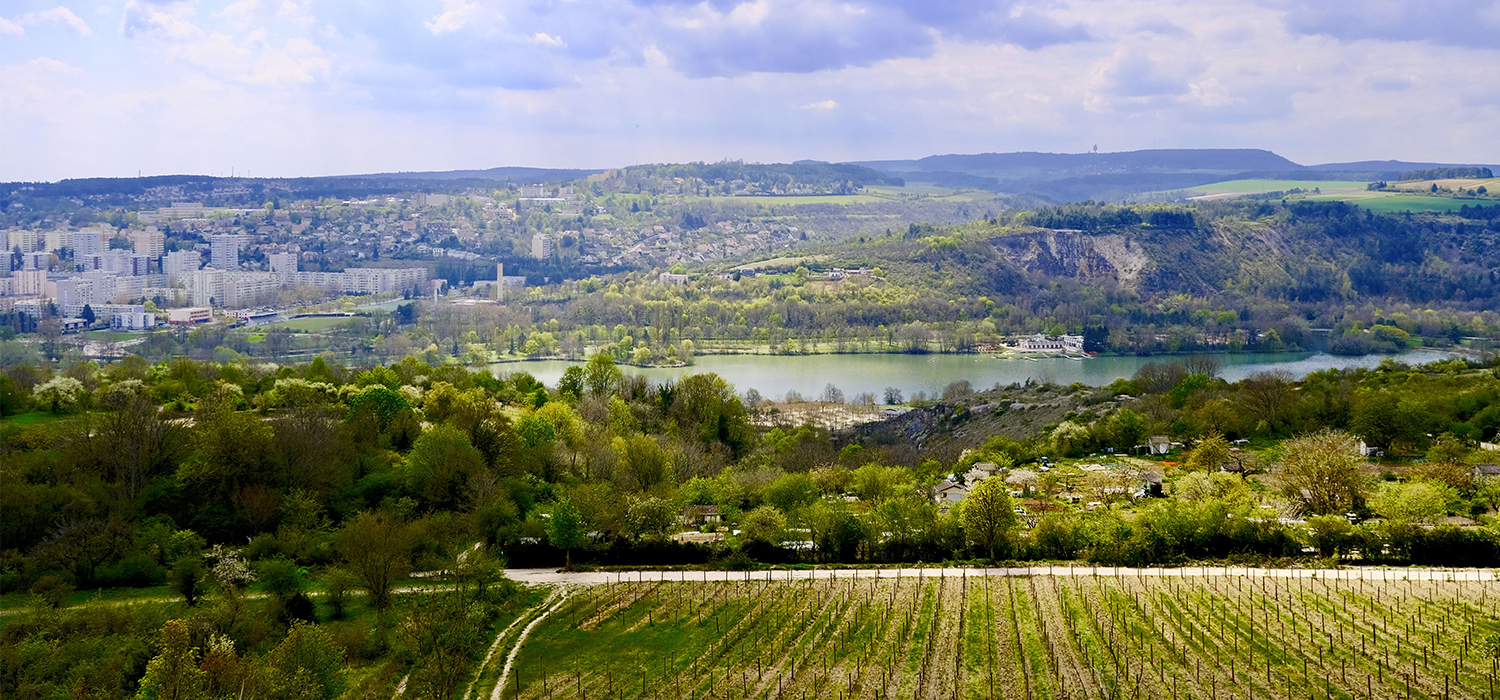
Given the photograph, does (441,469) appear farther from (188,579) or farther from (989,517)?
(989,517)

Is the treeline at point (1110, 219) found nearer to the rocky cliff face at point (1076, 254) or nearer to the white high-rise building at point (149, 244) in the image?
the rocky cliff face at point (1076, 254)

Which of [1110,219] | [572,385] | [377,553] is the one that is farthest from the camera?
[1110,219]

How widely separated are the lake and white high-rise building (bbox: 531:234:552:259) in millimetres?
57146

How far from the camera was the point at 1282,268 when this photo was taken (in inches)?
4291

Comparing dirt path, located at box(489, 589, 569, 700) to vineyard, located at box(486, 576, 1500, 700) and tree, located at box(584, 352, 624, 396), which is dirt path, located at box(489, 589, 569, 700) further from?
tree, located at box(584, 352, 624, 396)

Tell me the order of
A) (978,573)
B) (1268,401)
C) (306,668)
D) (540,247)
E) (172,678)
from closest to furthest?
(172,678)
(306,668)
(978,573)
(1268,401)
(540,247)

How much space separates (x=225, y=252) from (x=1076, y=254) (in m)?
85.3

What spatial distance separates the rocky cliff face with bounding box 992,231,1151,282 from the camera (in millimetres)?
108500

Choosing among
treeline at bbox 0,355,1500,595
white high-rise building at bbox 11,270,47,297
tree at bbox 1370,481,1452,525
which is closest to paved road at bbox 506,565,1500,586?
treeline at bbox 0,355,1500,595

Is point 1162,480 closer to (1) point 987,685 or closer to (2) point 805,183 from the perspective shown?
(1) point 987,685

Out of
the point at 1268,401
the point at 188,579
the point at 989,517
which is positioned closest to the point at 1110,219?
the point at 1268,401

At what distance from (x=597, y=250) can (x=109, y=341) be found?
2932 inches

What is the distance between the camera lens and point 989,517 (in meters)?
21.8

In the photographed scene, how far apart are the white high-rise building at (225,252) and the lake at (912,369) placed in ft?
157
